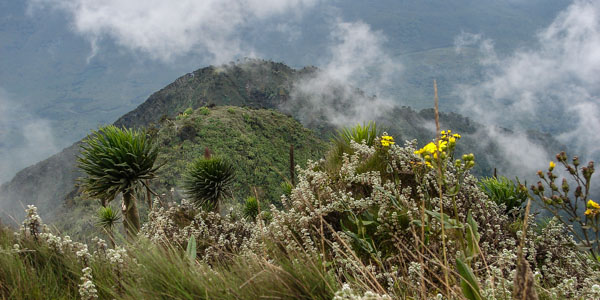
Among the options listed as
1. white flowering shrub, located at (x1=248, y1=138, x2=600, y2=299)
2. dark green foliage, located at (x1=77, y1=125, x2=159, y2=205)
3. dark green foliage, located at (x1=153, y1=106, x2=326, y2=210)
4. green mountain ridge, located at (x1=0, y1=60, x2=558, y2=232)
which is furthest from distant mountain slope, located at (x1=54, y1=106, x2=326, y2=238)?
white flowering shrub, located at (x1=248, y1=138, x2=600, y2=299)

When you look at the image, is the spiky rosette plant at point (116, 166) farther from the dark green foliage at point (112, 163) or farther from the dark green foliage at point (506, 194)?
the dark green foliage at point (506, 194)

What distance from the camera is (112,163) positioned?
6.98 meters

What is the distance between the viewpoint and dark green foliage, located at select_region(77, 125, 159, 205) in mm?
6957

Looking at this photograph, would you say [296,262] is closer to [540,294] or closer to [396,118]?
[540,294]

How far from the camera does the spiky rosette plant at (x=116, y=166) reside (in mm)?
6961

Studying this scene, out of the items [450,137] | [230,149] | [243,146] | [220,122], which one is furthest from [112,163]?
[220,122]

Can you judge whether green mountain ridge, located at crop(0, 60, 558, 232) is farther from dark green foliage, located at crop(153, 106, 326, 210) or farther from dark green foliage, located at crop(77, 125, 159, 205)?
dark green foliage, located at crop(77, 125, 159, 205)

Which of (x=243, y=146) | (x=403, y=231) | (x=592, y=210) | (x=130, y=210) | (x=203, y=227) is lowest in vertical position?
(x=592, y=210)

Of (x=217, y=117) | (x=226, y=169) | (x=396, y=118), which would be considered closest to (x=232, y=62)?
(x=396, y=118)

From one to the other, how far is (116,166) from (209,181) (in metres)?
2.36

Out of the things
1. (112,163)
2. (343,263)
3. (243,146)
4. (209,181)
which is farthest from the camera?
(243,146)

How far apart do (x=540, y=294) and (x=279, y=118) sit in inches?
1628

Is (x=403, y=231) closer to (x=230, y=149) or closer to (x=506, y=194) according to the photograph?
(x=506, y=194)

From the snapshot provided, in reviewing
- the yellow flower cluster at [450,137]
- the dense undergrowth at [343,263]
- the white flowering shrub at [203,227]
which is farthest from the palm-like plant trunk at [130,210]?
the yellow flower cluster at [450,137]
